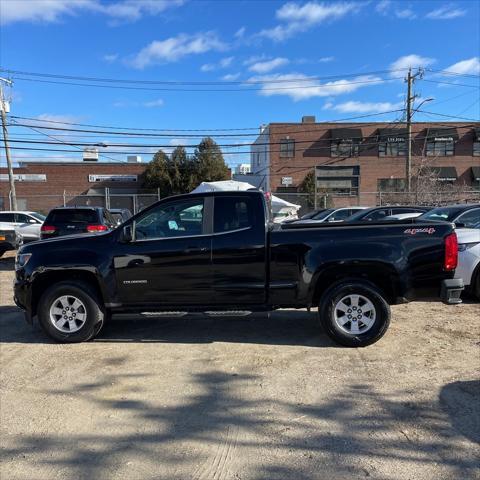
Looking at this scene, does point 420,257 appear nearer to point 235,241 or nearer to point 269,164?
point 235,241

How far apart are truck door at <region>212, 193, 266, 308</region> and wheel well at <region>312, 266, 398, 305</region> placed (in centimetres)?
75

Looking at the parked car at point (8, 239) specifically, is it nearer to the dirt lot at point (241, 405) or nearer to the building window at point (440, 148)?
the dirt lot at point (241, 405)

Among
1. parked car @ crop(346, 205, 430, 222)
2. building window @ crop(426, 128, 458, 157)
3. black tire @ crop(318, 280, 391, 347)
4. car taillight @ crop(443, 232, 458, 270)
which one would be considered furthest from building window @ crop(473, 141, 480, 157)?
black tire @ crop(318, 280, 391, 347)

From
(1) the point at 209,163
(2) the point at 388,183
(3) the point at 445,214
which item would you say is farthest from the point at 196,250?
(2) the point at 388,183

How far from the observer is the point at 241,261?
5.83 m

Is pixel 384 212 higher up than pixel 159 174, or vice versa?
pixel 159 174

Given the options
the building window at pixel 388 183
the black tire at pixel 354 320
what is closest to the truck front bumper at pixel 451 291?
the black tire at pixel 354 320

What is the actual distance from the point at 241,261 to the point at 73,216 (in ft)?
28.6

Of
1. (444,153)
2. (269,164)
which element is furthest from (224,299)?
(444,153)

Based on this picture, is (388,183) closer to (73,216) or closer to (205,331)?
(73,216)

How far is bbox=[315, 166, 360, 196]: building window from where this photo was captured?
52562mm

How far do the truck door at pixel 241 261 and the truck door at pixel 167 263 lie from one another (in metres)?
0.12

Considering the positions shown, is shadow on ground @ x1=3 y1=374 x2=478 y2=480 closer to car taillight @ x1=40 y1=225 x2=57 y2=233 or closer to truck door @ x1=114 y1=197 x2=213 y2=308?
truck door @ x1=114 y1=197 x2=213 y2=308

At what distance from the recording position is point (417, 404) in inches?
163
